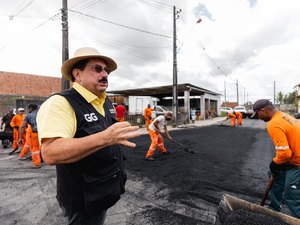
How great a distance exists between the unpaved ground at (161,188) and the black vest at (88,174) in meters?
1.75

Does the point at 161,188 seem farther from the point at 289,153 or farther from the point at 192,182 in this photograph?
the point at 289,153

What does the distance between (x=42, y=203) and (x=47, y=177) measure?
1.57 metres

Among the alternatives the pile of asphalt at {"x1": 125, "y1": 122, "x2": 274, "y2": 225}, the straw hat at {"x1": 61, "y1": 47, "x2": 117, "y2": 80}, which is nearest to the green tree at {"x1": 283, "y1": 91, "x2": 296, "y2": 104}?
the pile of asphalt at {"x1": 125, "y1": 122, "x2": 274, "y2": 225}

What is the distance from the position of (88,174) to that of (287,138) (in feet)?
9.15

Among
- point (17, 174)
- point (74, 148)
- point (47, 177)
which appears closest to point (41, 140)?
point (74, 148)

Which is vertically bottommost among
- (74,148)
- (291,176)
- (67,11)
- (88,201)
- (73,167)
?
(291,176)

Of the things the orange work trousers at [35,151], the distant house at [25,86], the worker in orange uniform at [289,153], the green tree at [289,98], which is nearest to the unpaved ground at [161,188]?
the orange work trousers at [35,151]

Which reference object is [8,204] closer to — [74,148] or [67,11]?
[74,148]

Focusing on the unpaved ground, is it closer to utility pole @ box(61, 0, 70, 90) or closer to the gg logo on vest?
the gg logo on vest

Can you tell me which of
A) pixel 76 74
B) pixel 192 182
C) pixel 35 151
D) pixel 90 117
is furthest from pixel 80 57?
pixel 35 151

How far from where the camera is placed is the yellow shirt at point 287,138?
2.70 m

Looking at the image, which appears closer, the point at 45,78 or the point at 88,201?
the point at 88,201

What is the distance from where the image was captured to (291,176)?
2.79 metres

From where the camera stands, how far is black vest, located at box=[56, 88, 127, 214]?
4.41ft
